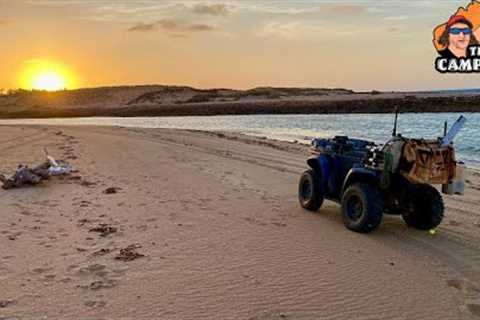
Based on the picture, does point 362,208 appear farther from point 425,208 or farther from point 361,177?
point 425,208

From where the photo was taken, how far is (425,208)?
7.94 m

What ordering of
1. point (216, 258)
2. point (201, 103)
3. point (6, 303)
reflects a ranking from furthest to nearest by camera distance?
point (201, 103)
point (216, 258)
point (6, 303)

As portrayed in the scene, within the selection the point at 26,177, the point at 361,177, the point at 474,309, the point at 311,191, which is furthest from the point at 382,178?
the point at 26,177

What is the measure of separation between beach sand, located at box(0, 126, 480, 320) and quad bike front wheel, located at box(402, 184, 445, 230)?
6.9 inches

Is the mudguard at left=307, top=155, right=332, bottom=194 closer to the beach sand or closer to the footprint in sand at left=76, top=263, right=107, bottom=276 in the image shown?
the beach sand

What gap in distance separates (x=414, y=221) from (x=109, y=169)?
26.9 feet

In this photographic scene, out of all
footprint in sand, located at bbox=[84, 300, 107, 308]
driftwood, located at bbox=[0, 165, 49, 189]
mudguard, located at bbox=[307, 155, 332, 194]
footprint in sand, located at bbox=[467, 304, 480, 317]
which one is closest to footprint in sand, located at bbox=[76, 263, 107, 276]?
footprint in sand, located at bbox=[84, 300, 107, 308]

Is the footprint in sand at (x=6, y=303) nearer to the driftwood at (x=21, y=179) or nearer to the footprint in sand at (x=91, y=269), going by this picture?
the footprint in sand at (x=91, y=269)

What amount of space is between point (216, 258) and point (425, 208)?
339 centimetres

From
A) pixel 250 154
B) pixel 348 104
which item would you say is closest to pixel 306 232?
pixel 250 154

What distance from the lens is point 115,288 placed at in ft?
17.8

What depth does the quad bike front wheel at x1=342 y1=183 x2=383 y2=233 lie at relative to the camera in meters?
7.52

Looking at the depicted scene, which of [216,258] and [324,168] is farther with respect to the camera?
[324,168]

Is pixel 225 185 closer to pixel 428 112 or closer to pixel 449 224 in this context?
pixel 449 224
